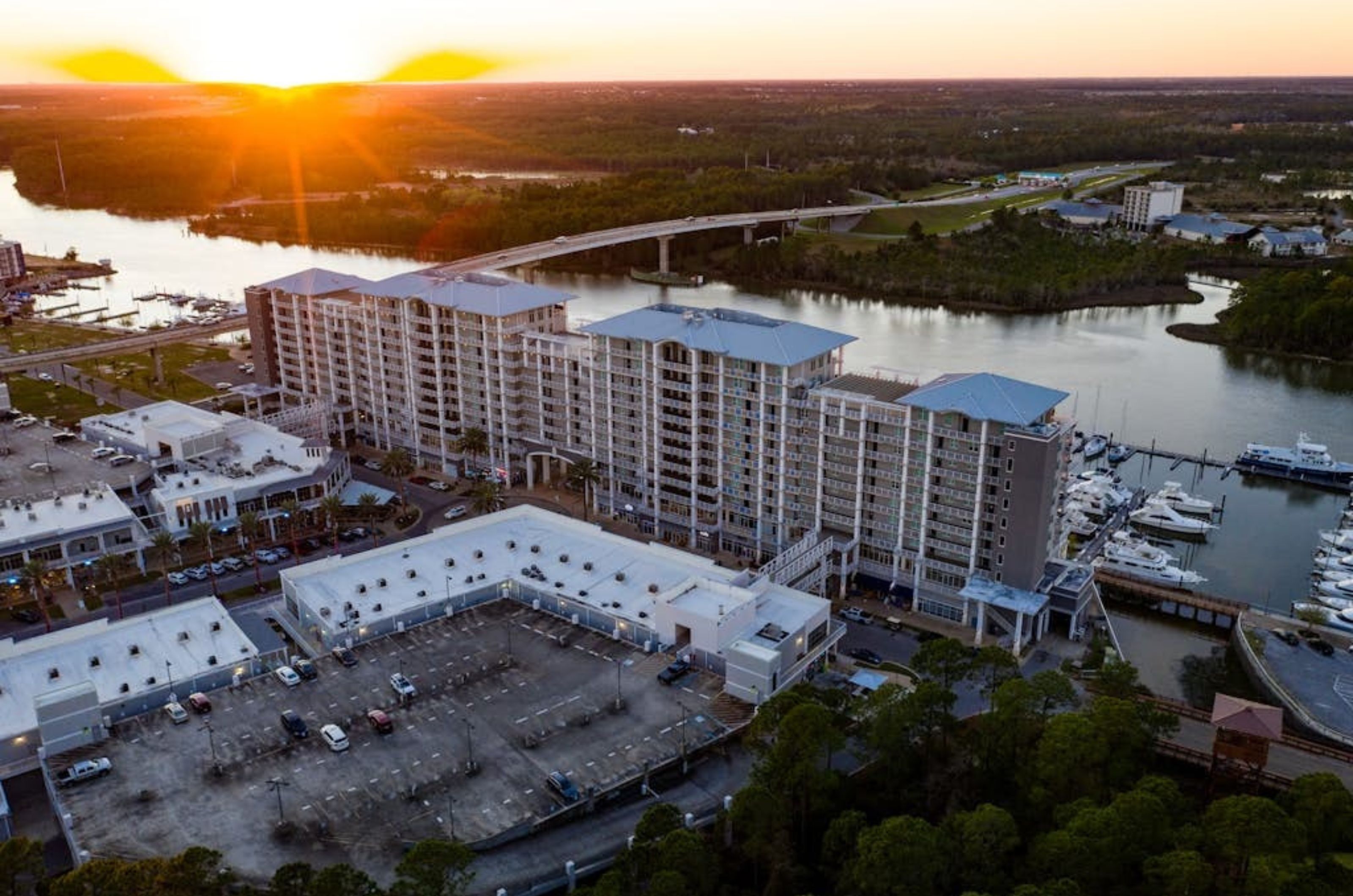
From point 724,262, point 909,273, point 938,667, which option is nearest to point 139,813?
point 938,667

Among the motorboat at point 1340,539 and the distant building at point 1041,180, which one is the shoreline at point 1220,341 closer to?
the motorboat at point 1340,539

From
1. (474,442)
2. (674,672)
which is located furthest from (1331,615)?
(474,442)

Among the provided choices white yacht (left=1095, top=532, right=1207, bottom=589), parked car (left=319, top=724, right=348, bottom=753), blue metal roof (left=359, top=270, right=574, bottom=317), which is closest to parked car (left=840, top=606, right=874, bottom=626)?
white yacht (left=1095, top=532, right=1207, bottom=589)

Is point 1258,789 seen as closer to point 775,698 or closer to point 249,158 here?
point 775,698

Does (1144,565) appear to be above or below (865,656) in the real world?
below

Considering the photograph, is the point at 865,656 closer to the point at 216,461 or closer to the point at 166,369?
the point at 216,461

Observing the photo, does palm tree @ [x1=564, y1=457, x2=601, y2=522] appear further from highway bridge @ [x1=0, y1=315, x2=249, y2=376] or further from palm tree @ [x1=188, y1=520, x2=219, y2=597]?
highway bridge @ [x1=0, y1=315, x2=249, y2=376]

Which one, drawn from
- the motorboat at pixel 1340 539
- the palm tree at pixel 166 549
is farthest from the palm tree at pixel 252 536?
the motorboat at pixel 1340 539
